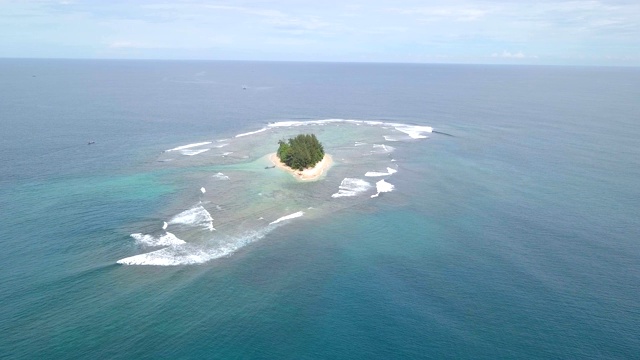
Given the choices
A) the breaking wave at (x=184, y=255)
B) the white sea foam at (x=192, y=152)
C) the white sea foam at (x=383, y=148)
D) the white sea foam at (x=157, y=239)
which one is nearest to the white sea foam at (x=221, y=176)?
the white sea foam at (x=192, y=152)

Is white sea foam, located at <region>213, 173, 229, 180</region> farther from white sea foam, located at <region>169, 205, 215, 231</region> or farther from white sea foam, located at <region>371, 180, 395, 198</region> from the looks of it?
white sea foam, located at <region>371, 180, 395, 198</region>

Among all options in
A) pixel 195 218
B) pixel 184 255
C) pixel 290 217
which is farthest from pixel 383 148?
pixel 184 255

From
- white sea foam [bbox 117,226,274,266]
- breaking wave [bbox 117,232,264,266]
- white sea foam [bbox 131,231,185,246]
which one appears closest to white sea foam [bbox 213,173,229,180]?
white sea foam [bbox 131,231,185,246]

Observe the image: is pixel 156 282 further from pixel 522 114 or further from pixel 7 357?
pixel 522 114

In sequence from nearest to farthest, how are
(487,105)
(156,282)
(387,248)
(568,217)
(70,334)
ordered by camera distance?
(70,334) → (156,282) → (387,248) → (568,217) → (487,105)

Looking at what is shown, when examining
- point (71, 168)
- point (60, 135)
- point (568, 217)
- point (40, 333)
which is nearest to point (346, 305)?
point (40, 333)

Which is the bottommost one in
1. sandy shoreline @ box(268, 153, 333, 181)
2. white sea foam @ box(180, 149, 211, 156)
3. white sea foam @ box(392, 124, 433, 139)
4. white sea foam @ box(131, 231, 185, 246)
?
white sea foam @ box(131, 231, 185, 246)
